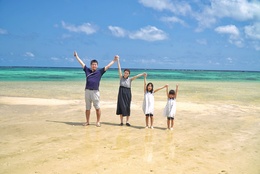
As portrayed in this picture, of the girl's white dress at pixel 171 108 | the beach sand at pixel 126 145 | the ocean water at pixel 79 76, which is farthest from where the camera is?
the ocean water at pixel 79 76

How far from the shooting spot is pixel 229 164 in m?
4.89

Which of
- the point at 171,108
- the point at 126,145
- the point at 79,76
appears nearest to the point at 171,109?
the point at 171,108

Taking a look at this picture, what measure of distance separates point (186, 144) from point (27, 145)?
11.6ft

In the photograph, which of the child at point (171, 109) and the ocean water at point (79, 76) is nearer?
the child at point (171, 109)

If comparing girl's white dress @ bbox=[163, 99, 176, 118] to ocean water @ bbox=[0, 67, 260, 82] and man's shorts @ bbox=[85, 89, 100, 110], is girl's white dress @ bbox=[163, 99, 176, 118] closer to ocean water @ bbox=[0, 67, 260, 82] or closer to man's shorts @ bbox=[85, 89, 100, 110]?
man's shorts @ bbox=[85, 89, 100, 110]

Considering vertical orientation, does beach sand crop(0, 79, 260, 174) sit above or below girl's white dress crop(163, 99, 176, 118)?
below

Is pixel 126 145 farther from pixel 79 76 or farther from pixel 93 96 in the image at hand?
pixel 79 76

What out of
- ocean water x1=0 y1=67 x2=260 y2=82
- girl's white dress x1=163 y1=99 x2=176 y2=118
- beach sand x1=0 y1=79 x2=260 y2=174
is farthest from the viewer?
ocean water x1=0 y1=67 x2=260 y2=82

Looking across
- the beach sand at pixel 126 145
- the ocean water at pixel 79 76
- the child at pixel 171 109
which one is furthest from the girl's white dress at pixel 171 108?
the ocean water at pixel 79 76

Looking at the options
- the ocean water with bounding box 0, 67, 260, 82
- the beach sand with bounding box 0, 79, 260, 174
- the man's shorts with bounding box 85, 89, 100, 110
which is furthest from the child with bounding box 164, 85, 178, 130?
the ocean water with bounding box 0, 67, 260, 82

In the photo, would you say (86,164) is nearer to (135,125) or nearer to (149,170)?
(149,170)

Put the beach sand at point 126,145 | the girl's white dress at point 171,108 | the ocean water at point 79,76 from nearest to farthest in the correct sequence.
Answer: the beach sand at point 126,145, the girl's white dress at point 171,108, the ocean water at point 79,76

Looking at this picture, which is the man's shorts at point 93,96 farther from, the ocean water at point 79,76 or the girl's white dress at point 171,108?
the ocean water at point 79,76

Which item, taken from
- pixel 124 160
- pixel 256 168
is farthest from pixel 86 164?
pixel 256 168
